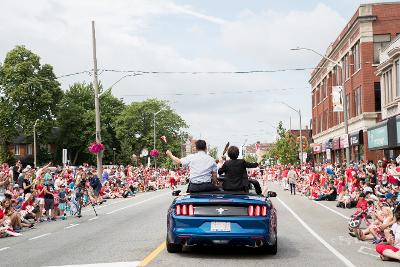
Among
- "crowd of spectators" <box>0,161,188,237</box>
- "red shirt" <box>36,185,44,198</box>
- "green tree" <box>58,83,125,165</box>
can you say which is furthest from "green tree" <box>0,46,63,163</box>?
"red shirt" <box>36,185,44,198</box>

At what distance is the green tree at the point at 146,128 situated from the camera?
332 ft

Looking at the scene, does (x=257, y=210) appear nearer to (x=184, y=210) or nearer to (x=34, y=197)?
(x=184, y=210)

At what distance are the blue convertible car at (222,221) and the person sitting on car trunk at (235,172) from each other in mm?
474

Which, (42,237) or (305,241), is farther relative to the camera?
(42,237)

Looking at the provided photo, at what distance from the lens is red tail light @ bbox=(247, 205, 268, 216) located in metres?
9.74

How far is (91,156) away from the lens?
96.2 meters

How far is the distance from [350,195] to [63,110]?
7135 centimetres

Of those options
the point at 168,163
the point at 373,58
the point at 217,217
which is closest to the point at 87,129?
the point at 168,163

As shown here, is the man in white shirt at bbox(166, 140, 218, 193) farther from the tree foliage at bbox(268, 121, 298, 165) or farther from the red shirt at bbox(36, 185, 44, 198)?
the tree foliage at bbox(268, 121, 298, 165)

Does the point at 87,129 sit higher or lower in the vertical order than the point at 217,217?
higher

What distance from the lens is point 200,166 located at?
1045cm

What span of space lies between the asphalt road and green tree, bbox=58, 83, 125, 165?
7265 centimetres

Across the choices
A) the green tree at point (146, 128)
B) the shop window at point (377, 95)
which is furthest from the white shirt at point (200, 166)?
the green tree at point (146, 128)

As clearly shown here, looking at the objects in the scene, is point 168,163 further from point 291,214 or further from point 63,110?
point 291,214
